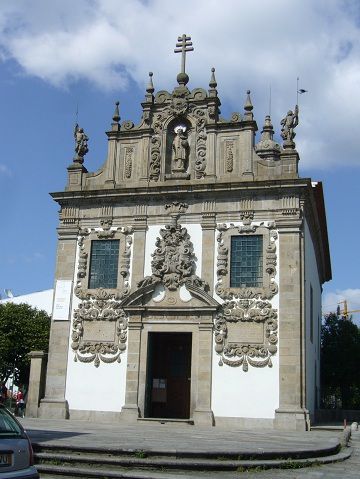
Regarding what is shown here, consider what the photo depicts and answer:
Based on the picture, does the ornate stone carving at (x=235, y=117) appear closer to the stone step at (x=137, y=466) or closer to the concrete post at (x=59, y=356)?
the concrete post at (x=59, y=356)

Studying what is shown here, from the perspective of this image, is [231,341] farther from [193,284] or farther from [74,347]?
[74,347]

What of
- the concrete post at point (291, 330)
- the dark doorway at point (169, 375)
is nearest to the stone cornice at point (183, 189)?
the concrete post at point (291, 330)

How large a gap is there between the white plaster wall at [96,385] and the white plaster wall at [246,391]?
3411 millimetres

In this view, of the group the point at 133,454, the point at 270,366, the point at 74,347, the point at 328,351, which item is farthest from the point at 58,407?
the point at 328,351

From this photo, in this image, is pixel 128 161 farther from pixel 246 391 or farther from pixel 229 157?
pixel 246 391

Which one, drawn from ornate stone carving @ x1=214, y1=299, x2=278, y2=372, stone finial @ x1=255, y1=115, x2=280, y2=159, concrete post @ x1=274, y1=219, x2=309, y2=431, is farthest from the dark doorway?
stone finial @ x1=255, y1=115, x2=280, y2=159

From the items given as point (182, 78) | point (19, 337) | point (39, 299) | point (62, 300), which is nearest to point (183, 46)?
point (182, 78)

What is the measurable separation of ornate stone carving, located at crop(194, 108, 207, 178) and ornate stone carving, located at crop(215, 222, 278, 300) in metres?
2.38

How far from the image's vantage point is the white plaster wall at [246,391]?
20797mm

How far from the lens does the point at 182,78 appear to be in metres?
25.0

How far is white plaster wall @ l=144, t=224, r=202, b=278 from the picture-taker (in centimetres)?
2278

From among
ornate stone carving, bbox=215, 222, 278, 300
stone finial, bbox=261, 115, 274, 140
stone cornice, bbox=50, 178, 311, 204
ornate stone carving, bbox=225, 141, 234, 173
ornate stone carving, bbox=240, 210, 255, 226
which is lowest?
ornate stone carving, bbox=215, 222, 278, 300

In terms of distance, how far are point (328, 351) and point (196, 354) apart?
1635 cm

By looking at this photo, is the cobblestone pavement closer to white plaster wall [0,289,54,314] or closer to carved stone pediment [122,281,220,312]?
carved stone pediment [122,281,220,312]
